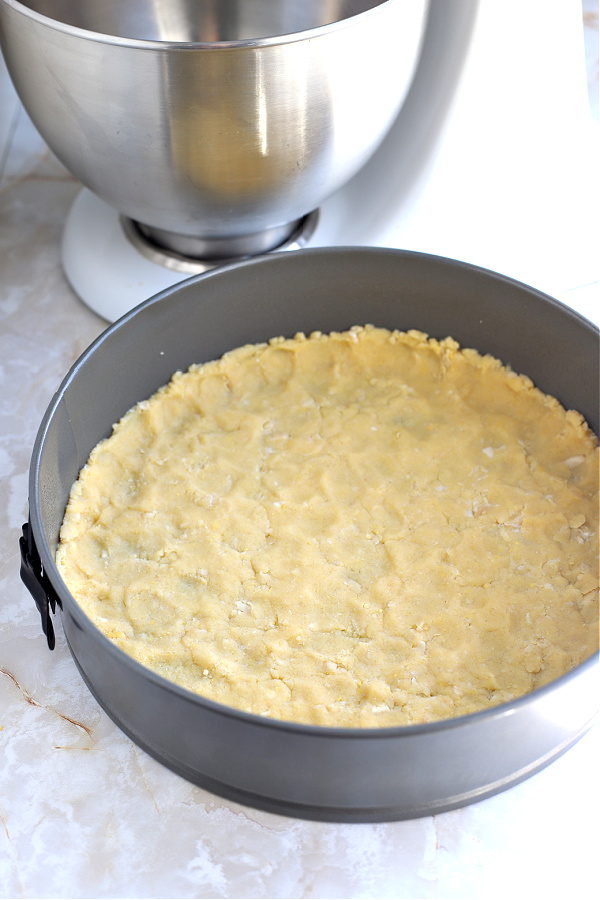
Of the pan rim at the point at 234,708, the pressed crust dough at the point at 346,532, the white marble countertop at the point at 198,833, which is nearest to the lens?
the pan rim at the point at 234,708

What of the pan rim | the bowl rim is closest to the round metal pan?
the pan rim

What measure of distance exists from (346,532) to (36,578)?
38cm

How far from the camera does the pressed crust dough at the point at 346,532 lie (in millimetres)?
1001

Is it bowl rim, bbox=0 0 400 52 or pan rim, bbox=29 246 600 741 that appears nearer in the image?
pan rim, bbox=29 246 600 741

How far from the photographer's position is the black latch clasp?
0.94 meters

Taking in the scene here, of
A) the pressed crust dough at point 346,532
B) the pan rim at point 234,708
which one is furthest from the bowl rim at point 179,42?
the pressed crust dough at point 346,532

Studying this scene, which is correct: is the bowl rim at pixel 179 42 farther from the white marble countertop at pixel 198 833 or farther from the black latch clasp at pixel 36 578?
the white marble countertop at pixel 198 833

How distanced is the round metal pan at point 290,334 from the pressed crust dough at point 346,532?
0.04 meters

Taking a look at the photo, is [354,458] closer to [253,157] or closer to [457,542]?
[457,542]

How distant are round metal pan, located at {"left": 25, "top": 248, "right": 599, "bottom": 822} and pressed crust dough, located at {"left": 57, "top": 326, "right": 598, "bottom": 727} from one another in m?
0.04

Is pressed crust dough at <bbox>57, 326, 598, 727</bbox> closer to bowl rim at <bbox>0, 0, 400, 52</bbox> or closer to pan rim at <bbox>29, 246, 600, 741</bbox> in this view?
pan rim at <bbox>29, 246, 600, 741</bbox>

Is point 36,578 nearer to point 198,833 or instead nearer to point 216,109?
point 198,833

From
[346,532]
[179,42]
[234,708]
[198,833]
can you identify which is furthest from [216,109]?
[198,833]

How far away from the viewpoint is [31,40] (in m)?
1.10
